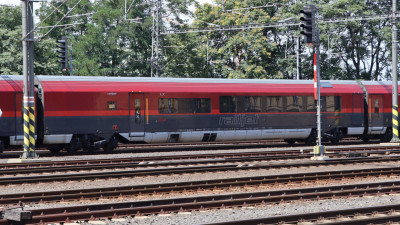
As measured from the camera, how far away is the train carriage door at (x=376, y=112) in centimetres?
3152

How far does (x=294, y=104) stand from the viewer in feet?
97.1

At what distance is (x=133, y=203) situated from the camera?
1219 centimetres

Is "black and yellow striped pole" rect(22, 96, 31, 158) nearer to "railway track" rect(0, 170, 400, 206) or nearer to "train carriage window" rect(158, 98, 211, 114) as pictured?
"train carriage window" rect(158, 98, 211, 114)

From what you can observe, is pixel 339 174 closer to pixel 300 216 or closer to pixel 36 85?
pixel 300 216

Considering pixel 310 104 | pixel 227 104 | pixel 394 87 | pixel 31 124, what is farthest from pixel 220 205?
pixel 394 87

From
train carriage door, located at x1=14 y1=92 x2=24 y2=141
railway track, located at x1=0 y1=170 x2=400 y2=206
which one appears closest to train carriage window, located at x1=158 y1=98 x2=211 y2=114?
train carriage door, located at x1=14 y1=92 x2=24 y2=141

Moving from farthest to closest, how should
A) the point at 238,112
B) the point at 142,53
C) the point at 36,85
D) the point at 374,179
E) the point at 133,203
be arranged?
the point at 142,53 < the point at 238,112 < the point at 36,85 < the point at 374,179 < the point at 133,203

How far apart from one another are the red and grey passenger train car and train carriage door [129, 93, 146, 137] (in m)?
0.04

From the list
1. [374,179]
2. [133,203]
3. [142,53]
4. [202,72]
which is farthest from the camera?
[202,72]

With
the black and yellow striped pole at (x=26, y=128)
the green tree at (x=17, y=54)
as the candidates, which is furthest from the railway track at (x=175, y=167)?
the green tree at (x=17, y=54)

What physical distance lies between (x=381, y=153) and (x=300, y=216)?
1503 cm

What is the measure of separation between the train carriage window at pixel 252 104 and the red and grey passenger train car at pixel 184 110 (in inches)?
1.8

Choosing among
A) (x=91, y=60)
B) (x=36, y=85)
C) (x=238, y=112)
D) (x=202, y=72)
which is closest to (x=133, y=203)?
(x=36, y=85)

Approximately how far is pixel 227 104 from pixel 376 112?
8363 millimetres
